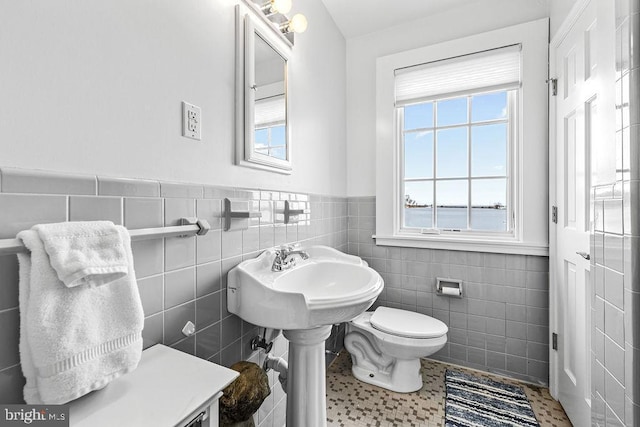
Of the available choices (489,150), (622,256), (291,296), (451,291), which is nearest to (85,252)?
(291,296)

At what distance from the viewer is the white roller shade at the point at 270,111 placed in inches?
49.3

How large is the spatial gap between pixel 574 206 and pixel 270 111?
62.9 inches

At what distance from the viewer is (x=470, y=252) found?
6.40 ft

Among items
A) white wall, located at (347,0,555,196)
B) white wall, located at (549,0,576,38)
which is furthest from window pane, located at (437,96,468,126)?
white wall, located at (549,0,576,38)

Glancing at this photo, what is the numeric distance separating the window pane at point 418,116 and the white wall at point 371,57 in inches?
9.9

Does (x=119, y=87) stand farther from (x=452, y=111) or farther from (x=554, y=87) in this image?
(x=554, y=87)

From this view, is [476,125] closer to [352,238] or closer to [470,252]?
[470,252]

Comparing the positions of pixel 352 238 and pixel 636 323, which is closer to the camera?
pixel 636 323

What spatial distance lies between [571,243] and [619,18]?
1.02 metres

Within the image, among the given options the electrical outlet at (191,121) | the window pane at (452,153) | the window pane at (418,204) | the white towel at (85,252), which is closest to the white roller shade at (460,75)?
the window pane at (452,153)

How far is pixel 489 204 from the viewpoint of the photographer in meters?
1.99

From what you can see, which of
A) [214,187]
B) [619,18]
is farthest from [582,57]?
[214,187]

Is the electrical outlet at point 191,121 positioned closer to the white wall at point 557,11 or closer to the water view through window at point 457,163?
the water view through window at point 457,163

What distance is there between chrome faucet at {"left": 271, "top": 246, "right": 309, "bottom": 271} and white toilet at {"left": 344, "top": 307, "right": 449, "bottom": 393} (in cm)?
74
